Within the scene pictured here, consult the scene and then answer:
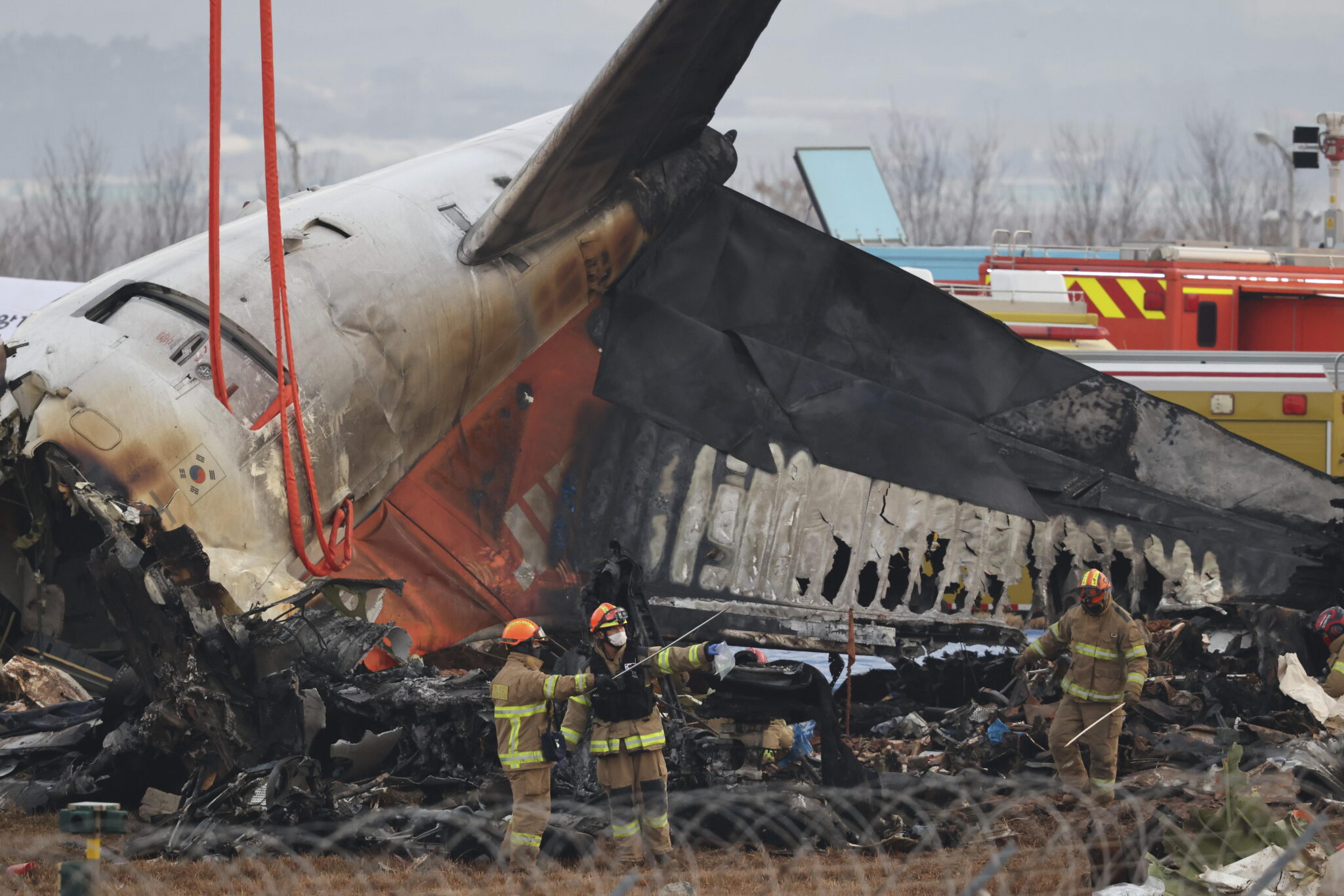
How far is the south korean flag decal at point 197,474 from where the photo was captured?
301 inches

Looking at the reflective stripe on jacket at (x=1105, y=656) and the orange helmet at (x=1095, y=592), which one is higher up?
the orange helmet at (x=1095, y=592)

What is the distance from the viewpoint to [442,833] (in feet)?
25.3

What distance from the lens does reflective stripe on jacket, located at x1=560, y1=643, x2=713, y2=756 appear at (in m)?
7.49

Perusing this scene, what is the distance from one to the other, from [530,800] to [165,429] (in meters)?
2.89

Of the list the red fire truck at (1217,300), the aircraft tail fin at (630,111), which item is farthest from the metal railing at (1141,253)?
the aircraft tail fin at (630,111)

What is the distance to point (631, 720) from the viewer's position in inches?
Answer: 305

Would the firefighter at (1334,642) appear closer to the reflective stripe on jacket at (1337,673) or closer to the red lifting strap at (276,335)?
the reflective stripe on jacket at (1337,673)

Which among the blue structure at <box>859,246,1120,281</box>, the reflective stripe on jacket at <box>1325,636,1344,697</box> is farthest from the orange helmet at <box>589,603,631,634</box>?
the blue structure at <box>859,246,1120,281</box>

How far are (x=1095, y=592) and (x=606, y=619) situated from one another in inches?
134

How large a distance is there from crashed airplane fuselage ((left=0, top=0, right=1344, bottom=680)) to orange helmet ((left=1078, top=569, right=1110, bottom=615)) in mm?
1017

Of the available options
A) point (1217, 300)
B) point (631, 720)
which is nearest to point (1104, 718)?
point (631, 720)

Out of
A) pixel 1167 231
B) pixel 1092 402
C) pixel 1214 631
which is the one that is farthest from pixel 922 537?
pixel 1167 231

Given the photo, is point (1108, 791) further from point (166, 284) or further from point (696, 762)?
point (166, 284)

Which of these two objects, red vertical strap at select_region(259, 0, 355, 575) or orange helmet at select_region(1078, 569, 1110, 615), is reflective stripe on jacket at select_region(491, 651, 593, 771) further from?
orange helmet at select_region(1078, 569, 1110, 615)
